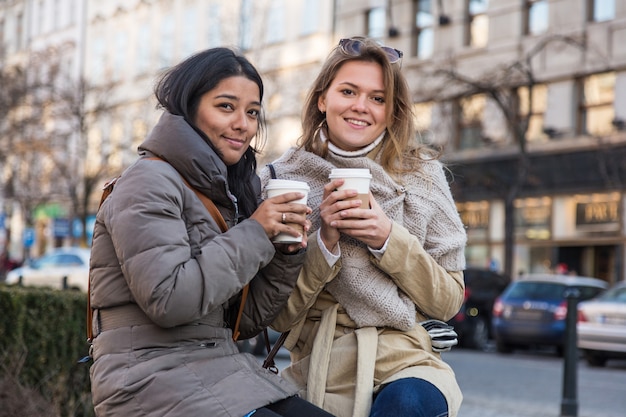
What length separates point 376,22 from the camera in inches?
1444

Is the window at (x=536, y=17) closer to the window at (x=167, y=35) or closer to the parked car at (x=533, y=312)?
the parked car at (x=533, y=312)

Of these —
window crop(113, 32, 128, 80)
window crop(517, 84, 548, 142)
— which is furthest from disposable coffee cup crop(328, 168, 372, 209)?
window crop(113, 32, 128, 80)

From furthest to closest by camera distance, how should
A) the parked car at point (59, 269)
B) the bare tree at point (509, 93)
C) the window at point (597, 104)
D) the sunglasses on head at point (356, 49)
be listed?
the window at point (597, 104) < the bare tree at point (509, 93) < the parked car at point (59, 269) < the sunglasses on head at point (356, 49)

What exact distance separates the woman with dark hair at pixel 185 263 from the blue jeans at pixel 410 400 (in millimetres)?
273

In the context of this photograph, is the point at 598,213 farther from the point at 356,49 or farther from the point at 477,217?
the point at 356,49

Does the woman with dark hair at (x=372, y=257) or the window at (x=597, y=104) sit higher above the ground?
the window at (x=597, y=104)

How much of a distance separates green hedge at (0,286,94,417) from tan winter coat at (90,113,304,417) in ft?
12.7

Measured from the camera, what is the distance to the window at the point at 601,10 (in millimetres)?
29000

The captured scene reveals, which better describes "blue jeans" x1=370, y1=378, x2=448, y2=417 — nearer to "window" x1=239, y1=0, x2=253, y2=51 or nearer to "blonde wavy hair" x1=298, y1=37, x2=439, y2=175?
"blonde wavy hair" x1=298, y1=37, x2=439, y2=175

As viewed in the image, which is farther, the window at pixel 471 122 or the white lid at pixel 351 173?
the window at pixel 471 122

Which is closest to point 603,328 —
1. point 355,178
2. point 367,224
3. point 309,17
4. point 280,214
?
point 367,224

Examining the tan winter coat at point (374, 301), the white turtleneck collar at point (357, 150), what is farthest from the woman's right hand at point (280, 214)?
the white turtleneck collar at point (357, 150)

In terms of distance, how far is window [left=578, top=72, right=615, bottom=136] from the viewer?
28567mm

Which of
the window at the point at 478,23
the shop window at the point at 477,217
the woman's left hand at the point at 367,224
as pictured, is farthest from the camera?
the window at the point at 478,23
